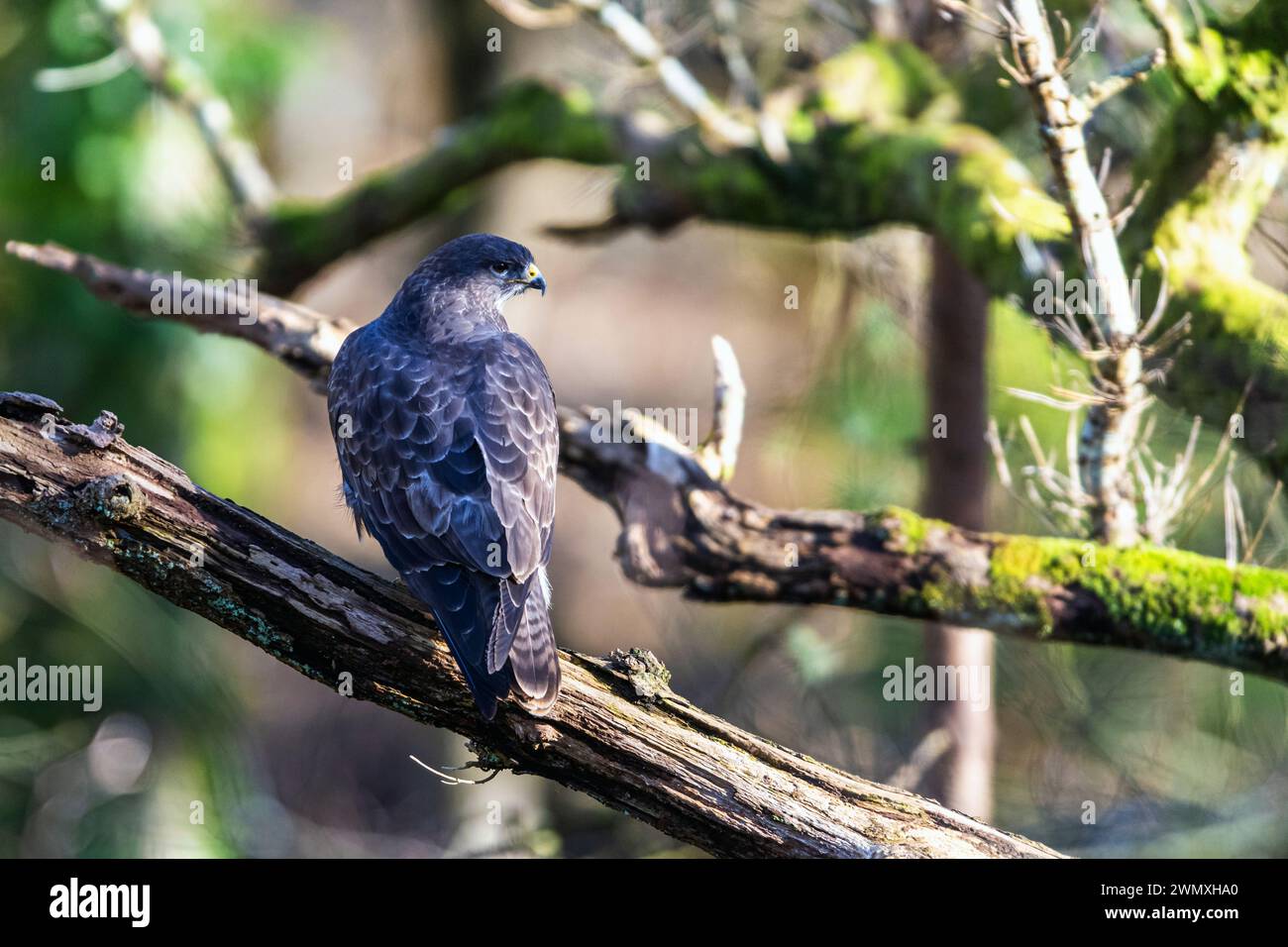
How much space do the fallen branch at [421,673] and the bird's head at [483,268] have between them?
1.52 metres

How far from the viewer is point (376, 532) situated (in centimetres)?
364

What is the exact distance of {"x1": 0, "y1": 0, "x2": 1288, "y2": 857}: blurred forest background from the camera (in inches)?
246

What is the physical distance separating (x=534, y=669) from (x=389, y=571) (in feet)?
25.6

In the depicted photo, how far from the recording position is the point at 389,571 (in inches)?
416

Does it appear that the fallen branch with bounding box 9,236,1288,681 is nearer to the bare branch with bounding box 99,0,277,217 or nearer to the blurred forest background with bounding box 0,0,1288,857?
the blurred forest background with bounding box 0,0,1288,857

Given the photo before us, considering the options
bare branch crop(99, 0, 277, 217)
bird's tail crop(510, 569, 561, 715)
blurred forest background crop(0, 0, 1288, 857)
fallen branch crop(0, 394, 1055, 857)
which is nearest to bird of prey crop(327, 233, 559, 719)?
bird's tail crop(510, 569, 561, 715)

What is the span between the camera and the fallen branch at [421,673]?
3027 mm

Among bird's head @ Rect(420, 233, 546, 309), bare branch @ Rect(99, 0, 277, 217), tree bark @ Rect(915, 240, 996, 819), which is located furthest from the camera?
tree bark @ Rect(915, 240, 996, 819)

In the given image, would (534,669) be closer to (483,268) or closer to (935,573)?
(935,573)

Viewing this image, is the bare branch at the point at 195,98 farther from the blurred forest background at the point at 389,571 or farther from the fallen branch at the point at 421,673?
the fallen branch at the point at 421,673

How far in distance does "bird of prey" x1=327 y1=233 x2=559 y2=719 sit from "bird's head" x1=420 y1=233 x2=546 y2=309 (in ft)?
0.04

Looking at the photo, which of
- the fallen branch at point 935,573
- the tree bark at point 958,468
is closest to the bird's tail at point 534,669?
the fallen branch at point 935,573

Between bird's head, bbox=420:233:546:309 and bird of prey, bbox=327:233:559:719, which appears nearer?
bird of prey, bbox=327:233:559:719

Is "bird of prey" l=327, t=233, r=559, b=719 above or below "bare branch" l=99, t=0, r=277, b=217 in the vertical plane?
below
